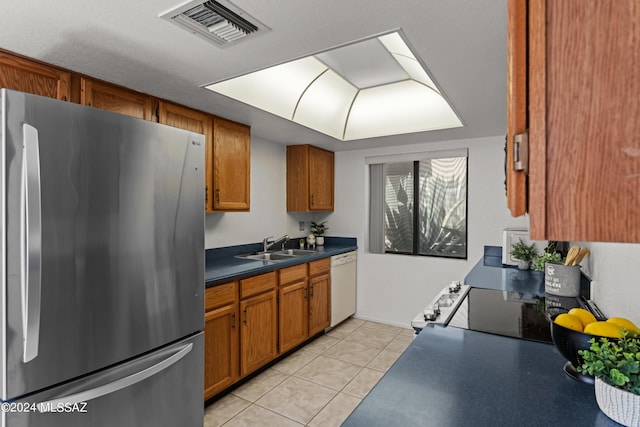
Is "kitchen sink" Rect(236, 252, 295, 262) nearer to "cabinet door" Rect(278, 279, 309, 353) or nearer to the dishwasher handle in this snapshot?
"cabinet door" Rect(278, 279, 309, 353)

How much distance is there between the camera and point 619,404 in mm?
779

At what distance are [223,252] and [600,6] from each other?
3.14 metres

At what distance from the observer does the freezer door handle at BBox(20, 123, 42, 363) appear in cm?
117

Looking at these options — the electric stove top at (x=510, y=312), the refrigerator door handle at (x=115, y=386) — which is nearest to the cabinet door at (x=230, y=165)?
the refrigerator door handle at (x=115, y=386)

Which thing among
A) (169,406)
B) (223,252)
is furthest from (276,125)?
(169,406)

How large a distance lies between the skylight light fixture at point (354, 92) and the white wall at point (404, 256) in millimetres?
570

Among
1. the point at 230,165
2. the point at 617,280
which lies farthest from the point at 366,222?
the point at 617,280

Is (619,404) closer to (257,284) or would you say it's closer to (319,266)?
(257,284)

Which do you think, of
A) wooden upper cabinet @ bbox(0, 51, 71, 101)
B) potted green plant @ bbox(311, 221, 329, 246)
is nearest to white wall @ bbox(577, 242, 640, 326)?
wooden upper cabinet @ bbox(0, 51, 71, 101)

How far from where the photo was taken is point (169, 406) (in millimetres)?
1662

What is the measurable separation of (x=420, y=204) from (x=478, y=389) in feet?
10.6

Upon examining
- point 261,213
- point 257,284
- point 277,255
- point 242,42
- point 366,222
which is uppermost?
point 242,42

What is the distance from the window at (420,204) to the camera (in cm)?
381

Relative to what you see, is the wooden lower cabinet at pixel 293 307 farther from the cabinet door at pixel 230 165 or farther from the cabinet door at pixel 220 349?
the cabinet door at pixel 230 165
